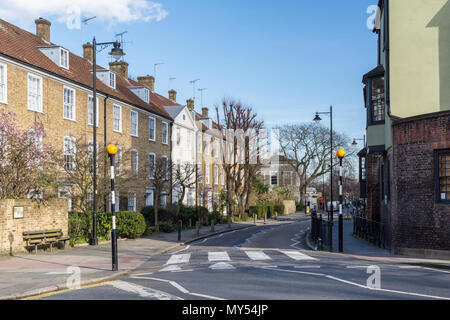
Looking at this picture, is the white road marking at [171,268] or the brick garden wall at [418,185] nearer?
the white road marking at [171,268]

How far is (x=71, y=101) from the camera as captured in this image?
28391mm

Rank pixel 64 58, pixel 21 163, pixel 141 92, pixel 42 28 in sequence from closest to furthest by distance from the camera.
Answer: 1. pixel 21 163
2. pixel 64 58
3. pixel 42 28
4. pixel 141 92

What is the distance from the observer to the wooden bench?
1822 cm

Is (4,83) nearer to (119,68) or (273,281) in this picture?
(273,281)

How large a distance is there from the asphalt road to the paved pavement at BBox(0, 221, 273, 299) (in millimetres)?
812

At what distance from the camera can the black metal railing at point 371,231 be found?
20.2 metres

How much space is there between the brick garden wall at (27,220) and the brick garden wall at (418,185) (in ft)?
43.1

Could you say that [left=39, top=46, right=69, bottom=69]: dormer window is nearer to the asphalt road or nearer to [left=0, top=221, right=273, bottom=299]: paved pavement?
[left=0, top=221, right=273, bottom=299]: paved pavement

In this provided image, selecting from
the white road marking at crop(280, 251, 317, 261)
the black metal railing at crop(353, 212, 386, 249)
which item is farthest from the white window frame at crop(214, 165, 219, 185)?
the white road marking at crop(280, 251, 317, 261)

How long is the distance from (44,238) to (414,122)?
14.2 meters

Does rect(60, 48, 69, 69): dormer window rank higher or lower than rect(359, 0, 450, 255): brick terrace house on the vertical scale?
higher

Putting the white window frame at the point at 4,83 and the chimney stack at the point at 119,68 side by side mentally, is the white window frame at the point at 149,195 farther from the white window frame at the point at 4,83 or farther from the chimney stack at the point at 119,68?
the white window frame at the point at 4,83

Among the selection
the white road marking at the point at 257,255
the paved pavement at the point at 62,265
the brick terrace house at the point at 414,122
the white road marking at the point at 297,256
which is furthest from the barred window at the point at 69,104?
the brick terrace house at the point at 414,122

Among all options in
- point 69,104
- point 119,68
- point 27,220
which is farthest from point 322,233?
point 119,68
